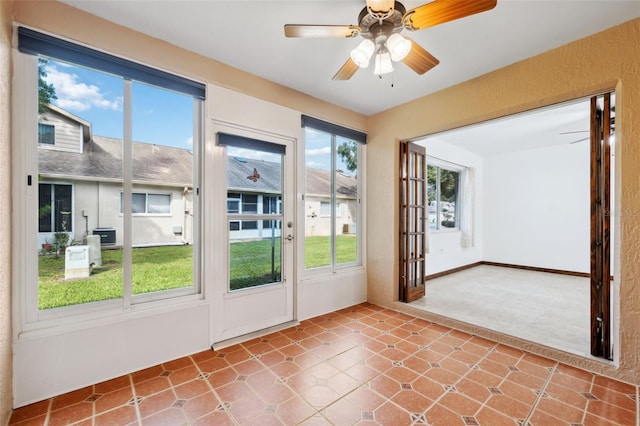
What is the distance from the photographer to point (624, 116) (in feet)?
6.89

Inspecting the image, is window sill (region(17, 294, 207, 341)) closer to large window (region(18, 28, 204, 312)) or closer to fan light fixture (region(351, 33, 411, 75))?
large window (region(18, 28, 204, 312))

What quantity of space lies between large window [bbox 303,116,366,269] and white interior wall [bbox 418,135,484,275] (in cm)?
186

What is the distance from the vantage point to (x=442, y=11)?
5.01 ft

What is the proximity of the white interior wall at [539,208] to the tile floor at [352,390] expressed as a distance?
14.8ft

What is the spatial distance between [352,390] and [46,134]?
286 cm

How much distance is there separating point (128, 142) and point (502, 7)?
3.00 m

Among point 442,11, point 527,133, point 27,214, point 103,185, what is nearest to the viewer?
point 442,11

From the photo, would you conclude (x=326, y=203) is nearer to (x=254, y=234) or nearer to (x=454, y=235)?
(x=254, y=234)

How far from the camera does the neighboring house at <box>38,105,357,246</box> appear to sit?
1.99m

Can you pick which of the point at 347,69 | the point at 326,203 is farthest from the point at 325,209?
the point at 347,69

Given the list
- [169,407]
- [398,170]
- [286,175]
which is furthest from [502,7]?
[169,407]

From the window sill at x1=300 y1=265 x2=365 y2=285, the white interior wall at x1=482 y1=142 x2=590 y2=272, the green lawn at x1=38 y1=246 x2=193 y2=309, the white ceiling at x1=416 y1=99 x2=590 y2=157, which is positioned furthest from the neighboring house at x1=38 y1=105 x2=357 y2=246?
the white interior wall at x1=482 y1=142 x2=590 y2=272

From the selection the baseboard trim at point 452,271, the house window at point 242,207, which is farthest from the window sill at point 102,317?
the baseboard trim at point 452,271

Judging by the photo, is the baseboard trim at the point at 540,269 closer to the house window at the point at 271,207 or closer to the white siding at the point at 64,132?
the house window at the point at 271,207
